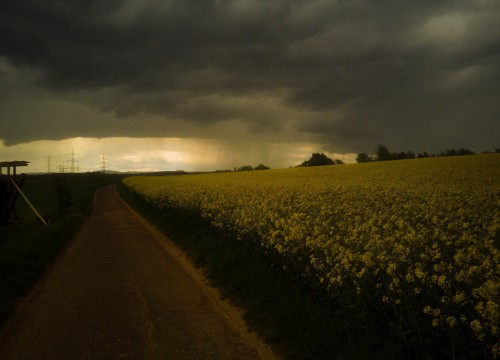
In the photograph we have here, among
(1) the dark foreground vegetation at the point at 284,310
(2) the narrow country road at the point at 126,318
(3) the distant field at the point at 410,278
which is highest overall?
(3) the distant field at the point at 410,278

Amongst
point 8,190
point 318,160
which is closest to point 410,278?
point 8,190

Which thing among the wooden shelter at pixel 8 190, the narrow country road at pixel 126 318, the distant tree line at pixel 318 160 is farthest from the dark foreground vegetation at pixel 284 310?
the distant tree line at pixel 318 160

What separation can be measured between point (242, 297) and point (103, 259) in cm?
559

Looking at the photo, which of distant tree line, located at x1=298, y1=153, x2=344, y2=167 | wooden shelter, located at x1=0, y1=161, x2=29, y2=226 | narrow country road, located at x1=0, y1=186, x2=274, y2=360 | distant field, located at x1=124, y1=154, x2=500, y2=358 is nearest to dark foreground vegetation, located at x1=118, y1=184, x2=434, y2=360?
distant field, located at x1=124, y1=154, x2=500, y2=358

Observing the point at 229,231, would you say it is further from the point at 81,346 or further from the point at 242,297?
the point at 81,346

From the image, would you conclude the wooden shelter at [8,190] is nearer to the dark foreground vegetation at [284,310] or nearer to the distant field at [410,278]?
the dark foreground vegetation at [284,310]

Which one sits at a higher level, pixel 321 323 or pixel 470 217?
pixel 470 217

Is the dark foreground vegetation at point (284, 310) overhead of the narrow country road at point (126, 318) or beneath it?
overhead

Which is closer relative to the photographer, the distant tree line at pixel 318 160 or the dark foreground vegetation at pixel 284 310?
the dark foreground vegetation at pixel 284 310

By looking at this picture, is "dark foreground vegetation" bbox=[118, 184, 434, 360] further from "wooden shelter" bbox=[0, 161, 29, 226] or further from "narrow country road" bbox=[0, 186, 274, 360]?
"wooden shelter" bbox=[0, 161, 29, 226]

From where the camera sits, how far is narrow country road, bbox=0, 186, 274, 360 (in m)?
5.53

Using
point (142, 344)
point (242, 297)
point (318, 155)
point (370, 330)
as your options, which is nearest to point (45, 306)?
point (142, 344)

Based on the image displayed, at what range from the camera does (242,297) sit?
7785mm

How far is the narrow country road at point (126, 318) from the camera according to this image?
5531mm
